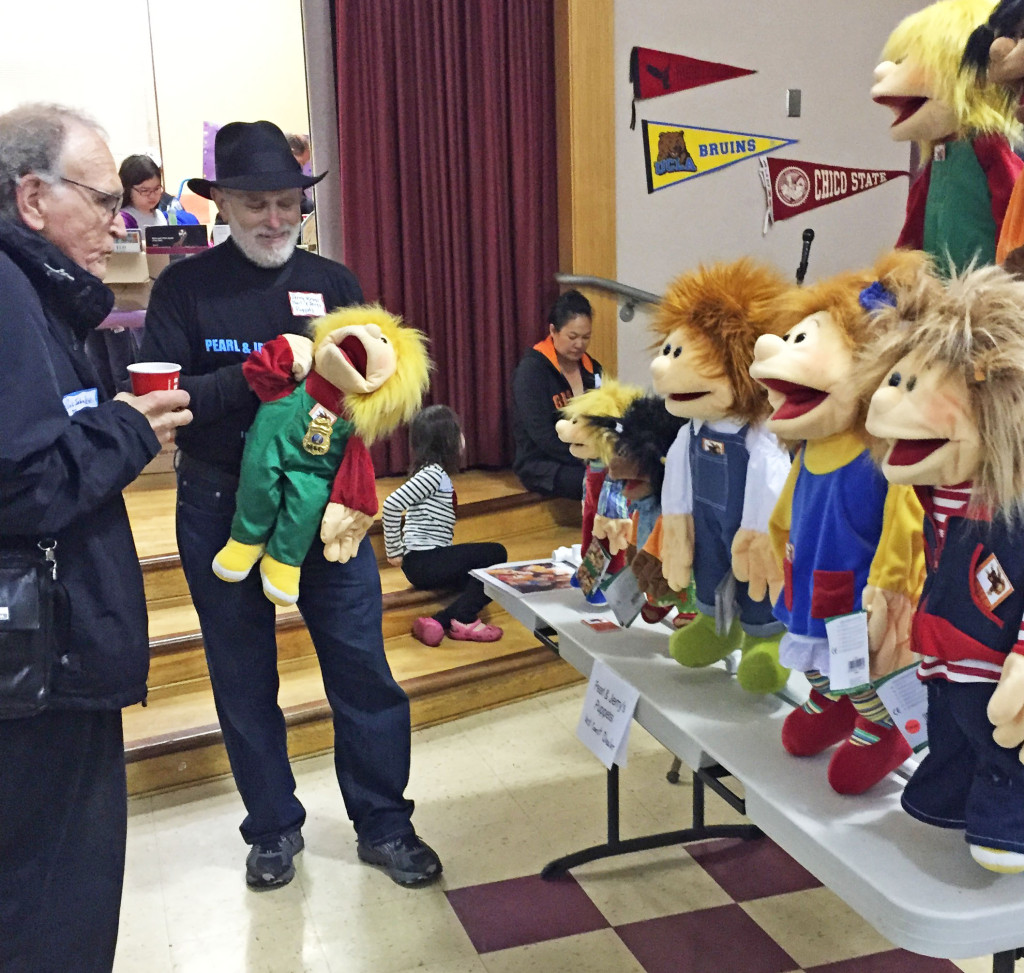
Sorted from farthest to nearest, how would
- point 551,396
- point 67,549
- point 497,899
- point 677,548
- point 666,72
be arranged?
1. point 666,72
2. point 551,396
3. point 497,899
4. point 677,548
5. point 67,549

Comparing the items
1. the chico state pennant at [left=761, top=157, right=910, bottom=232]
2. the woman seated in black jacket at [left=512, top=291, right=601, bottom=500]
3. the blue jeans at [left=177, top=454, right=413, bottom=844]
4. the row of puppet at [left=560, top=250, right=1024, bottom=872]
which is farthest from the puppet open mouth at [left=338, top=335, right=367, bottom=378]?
the chico state pennant at [left=761, top=157, right=910, bottom=232]

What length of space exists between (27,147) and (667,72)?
364 cm

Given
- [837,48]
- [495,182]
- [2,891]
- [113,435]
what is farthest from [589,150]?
[2,891]

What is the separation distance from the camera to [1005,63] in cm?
145

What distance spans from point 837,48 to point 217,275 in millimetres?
3937

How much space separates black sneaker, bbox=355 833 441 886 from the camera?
2277 millimetres

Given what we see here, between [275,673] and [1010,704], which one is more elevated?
[1010,704]

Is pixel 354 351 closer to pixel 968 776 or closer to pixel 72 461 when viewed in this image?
pixel 72 461

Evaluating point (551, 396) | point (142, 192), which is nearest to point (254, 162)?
point (551, 396)

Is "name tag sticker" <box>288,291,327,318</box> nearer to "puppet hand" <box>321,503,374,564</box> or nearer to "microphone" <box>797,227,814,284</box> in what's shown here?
"puppet hand" <box>321,503,374,564</box>

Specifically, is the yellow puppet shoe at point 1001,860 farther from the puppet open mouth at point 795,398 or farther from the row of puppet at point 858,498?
the puppet open mouth at point 795,398

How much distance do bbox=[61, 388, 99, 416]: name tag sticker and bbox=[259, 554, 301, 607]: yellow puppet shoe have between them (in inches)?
25.0

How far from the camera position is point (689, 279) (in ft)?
5.75

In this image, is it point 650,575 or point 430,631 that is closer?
point 650,575
